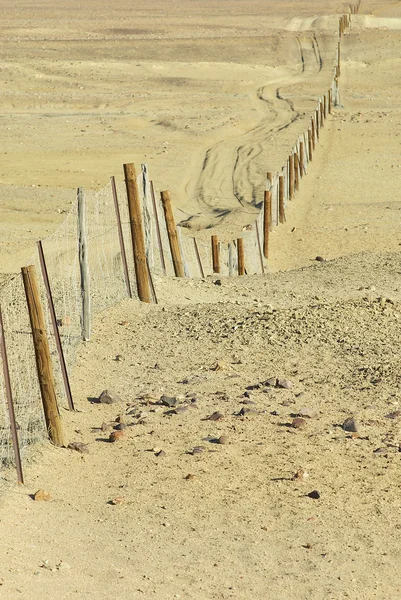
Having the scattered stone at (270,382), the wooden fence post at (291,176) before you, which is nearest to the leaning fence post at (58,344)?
the scattered stone at (270,382)

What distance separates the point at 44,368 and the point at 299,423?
2097 millimetres

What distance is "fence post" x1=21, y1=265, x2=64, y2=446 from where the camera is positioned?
25.5 ft

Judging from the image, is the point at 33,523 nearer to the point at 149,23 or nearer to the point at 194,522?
the point at 194,522

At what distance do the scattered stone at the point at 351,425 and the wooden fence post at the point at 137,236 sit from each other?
4.21 metres

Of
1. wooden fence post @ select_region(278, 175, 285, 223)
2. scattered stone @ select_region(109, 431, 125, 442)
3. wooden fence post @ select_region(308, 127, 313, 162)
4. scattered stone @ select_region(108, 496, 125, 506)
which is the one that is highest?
scattered stone @ select_region(108, 496, 125, 506)

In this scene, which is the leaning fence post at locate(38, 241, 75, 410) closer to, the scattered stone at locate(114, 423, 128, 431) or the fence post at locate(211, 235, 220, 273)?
the scattered stone at locate(114, 423, 128, 431)

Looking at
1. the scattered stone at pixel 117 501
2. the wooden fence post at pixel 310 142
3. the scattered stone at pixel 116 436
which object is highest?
the scattered stone at pixel 117 501

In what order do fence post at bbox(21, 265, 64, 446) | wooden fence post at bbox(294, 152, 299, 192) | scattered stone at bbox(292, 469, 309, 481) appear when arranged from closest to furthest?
scattered stone at bbox(292, 469, 309, 481), fence post at bbox(21, 265, 64, 446), wooden fence post at bbox(294, 152, 299, 192)

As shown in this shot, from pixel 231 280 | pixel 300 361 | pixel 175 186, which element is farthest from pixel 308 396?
pixel 175 186

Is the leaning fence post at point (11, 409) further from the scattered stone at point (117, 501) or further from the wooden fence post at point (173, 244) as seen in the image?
the wooden fence post at point (173, 244)

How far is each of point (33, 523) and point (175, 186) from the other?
60.7 feet

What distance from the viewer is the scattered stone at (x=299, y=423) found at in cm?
833

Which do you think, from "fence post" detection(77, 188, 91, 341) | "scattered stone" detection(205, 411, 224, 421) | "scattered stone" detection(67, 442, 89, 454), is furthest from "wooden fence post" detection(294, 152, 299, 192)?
"scattered stone" detection(67, 442, 89, 454)

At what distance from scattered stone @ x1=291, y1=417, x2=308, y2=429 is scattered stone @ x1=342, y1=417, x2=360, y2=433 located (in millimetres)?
315
